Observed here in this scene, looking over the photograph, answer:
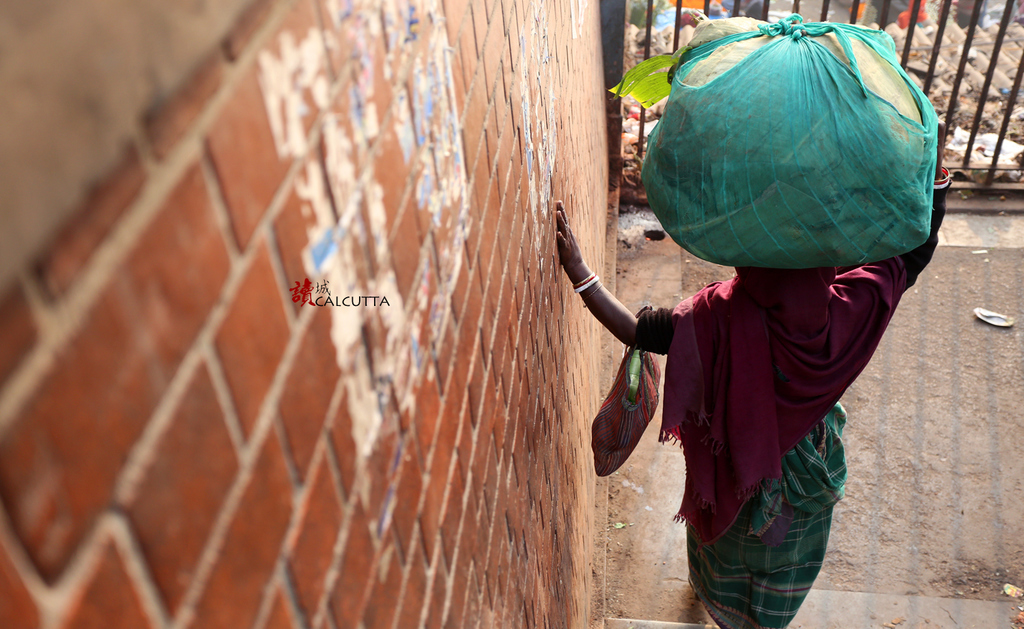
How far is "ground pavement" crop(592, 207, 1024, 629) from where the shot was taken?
3348 millimetres

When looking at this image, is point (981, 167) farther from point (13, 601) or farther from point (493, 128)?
point (13, 601)

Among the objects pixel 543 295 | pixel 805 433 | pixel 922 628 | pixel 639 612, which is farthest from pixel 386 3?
pixel 922 628

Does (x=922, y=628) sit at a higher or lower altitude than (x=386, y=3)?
lower

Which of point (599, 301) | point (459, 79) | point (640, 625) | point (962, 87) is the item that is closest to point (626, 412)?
point (599, 301)

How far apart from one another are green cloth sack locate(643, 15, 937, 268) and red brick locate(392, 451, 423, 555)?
118 cm

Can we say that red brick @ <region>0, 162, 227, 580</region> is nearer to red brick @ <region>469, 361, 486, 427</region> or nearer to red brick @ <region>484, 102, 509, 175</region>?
red brick @ <region>469, 361, 486, 427</region>

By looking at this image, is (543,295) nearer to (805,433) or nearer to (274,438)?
(805,433)

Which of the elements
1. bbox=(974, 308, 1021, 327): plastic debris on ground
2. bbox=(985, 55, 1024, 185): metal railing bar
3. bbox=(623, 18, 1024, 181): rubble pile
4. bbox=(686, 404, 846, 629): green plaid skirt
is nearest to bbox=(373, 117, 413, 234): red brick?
bbox=(686, 404, 846, 629): green plaid skirt

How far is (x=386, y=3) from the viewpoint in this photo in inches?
30.4

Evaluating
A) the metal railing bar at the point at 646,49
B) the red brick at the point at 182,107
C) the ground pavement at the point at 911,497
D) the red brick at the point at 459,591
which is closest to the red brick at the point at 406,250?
the red brick at the point at 182,107

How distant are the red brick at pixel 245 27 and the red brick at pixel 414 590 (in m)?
0.60

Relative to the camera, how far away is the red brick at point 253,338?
1.66ft

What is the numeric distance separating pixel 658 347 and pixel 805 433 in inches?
24.5

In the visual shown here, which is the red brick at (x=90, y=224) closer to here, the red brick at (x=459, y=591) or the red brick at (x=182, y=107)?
the red brick at (x=182, y=107)
